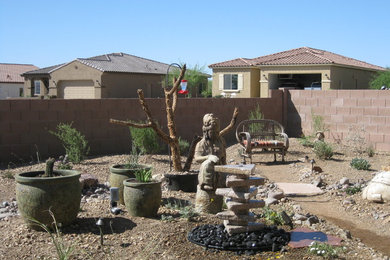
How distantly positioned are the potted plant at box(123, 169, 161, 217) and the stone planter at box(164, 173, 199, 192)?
184 centimetres

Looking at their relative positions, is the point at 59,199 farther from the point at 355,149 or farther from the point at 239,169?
the point at 355,149

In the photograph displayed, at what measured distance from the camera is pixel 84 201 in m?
7.94

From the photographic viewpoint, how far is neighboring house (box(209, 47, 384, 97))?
94.3ft

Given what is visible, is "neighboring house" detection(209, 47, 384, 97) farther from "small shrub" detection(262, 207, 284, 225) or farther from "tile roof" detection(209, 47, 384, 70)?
"small shrub" detection(262, 207, 284, 225)

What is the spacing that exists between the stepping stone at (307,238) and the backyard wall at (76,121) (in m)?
7.20

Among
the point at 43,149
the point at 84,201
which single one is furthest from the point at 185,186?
the point at 43,149

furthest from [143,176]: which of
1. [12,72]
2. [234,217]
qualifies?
[12,72]

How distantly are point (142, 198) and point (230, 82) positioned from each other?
90.0 feet

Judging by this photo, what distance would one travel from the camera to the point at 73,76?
37.2 metres

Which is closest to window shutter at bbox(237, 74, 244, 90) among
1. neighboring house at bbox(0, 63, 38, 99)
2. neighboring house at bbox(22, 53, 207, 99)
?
neighboring house at bbox(22, 53, 207, 99)

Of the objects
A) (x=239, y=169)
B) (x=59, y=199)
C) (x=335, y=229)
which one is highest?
(x=239, y=169)

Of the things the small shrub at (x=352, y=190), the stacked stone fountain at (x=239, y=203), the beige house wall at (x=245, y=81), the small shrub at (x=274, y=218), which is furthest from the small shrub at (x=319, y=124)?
the beige house wall at (x=245, y=81)

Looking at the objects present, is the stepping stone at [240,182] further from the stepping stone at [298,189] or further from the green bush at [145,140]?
the green bush at [145,140]

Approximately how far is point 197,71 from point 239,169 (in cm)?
3622
